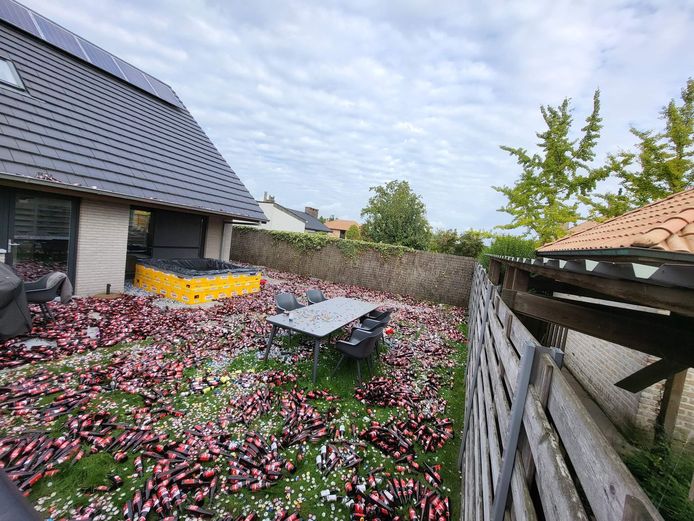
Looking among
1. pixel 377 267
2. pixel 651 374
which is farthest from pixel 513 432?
pixel 377 267

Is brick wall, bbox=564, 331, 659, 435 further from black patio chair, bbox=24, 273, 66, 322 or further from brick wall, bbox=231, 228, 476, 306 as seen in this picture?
black patio chair, bbox=24, 273, 66, 322

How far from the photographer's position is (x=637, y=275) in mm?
1075

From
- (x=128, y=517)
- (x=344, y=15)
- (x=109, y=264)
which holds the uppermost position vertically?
(x=344, y=15)

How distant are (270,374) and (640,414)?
17.3 ft

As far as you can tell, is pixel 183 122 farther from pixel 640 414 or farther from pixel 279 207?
pixel 279 207

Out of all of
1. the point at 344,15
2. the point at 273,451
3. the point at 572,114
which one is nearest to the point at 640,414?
the point at 273,451

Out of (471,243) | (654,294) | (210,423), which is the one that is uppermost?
(471,243)

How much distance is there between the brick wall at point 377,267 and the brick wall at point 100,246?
7809 mm

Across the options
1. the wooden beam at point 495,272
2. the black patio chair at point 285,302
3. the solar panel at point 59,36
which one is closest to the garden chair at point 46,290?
the black patio chair at point 285,302

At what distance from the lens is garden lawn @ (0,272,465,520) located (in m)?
2.48

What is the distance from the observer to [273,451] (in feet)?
9.86

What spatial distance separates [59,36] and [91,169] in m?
6.01

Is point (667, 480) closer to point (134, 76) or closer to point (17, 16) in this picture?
point (17, 16)

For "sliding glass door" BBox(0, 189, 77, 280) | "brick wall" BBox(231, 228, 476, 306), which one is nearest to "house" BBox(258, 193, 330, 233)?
"brick wall" BBox(231, 228, 476, 306)
